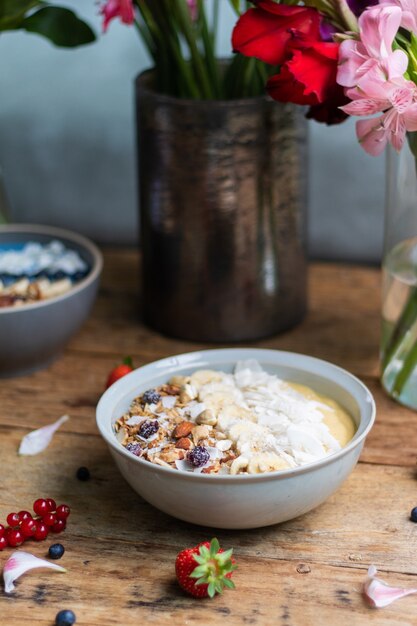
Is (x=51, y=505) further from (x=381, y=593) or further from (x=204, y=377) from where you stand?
(x=381, y=593)

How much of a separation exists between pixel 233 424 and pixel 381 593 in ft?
0.61

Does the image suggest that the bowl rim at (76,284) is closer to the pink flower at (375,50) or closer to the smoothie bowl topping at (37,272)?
A: the smoothie bowl topping at (37,272)

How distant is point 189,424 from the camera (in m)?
0.81

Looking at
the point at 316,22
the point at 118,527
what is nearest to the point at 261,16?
the point at 316,22

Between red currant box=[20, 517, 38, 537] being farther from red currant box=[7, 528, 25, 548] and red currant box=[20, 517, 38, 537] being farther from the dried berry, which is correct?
the dried berry

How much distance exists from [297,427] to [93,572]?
0.68ft

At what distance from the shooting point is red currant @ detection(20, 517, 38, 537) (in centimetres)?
79

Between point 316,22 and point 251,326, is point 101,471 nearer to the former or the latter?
point 251,326

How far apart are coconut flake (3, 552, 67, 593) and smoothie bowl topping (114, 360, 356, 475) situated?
114mm

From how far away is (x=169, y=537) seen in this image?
2.63 feet

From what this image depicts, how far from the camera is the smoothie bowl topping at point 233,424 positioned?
0.77 m

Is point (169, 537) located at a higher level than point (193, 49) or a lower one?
lower

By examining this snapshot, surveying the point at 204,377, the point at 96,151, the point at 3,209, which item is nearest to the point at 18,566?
the point at 204,377

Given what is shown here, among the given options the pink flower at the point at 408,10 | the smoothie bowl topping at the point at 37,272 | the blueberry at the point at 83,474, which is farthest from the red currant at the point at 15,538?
the pink flower at the point at 408,10
